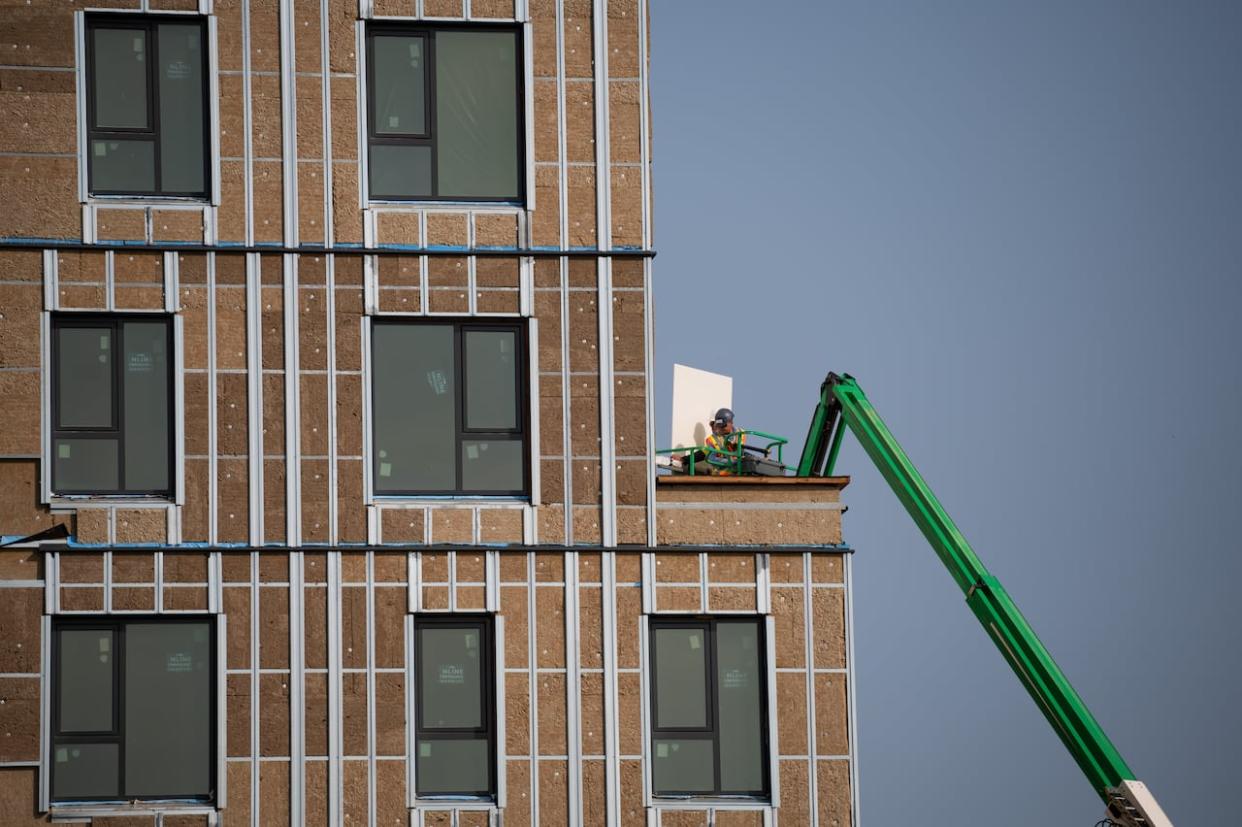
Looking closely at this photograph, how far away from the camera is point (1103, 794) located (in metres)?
36.0

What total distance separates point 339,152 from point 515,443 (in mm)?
5124

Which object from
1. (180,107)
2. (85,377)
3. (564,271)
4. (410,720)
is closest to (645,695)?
(410,720)

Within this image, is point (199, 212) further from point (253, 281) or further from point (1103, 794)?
point (1103, 794)

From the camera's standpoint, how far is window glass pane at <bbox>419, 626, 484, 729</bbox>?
30375mm

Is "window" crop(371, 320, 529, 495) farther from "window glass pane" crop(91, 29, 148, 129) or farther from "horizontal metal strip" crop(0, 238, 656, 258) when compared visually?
"window glass pane" crop(91, 29, 148, 129)

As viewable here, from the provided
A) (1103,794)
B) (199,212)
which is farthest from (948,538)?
(199,212)

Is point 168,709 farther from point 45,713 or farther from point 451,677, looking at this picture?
point 451,677

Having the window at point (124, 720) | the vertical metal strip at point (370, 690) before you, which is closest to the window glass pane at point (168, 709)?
the window at point (124, 720)

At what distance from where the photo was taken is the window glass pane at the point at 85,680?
30000mm

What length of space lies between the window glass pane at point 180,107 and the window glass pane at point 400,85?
2.67 m

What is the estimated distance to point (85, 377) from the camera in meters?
30.6

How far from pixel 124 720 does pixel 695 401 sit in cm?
1285

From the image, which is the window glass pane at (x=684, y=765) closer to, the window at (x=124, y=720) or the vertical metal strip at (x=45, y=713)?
the window at (x=124, y=720)

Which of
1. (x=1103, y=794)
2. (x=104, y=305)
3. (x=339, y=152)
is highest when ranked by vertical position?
(x=339, y=152)
